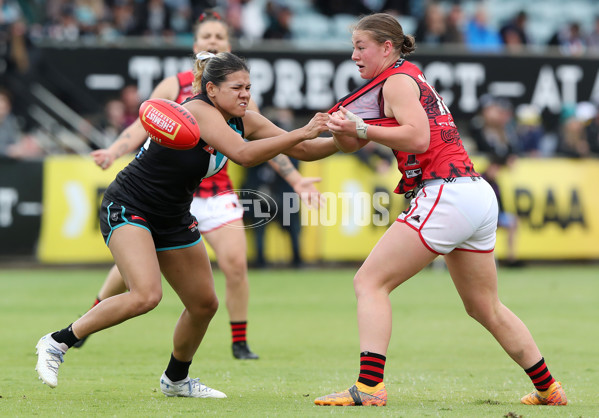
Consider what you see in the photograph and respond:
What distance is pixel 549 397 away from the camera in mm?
5906

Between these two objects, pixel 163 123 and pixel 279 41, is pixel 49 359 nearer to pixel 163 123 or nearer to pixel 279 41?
pixel 163 123

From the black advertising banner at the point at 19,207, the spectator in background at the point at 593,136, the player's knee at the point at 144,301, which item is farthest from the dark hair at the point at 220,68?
the spectator in background at the point at 593,136

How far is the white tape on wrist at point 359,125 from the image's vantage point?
5633 millimetres

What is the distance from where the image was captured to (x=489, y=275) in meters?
5.83

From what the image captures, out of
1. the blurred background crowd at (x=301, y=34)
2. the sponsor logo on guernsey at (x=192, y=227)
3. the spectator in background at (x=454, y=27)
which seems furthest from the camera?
the spectator in background at (x=454, y=27)

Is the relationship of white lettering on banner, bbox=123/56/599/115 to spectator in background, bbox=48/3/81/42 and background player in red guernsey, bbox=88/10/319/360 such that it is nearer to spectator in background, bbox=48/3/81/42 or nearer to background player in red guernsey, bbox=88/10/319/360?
spectator in background, bbox=48/3/81/42

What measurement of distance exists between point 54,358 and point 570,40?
17584 mm

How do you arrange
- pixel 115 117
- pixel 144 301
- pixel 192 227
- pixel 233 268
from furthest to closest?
pixel 115 117, pixel 233 268, pixel 192 227, pixel 144 301

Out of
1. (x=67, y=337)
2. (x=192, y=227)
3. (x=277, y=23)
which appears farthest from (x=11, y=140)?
(x=67, y=337)

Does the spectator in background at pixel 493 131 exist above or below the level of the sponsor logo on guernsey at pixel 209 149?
below

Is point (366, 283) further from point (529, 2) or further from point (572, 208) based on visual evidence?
point (529, 2)

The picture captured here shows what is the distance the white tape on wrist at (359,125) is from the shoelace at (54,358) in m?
2.29

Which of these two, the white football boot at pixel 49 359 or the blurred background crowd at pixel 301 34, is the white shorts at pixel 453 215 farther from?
the blurred background crowd at pixel 301 34

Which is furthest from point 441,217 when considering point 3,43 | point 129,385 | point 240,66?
point 3,43
